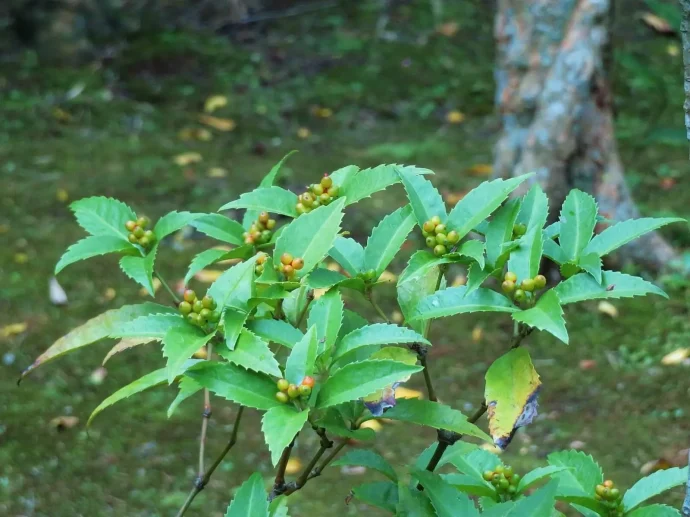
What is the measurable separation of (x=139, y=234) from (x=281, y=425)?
471 millimetres

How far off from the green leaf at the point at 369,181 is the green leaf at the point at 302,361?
273 millimetres

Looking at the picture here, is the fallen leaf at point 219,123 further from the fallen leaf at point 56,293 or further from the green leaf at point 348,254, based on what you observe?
the green leaf at point 348,254

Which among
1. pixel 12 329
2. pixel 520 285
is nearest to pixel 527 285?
pixel 520 285

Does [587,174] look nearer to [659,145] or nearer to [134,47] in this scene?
[659,145]

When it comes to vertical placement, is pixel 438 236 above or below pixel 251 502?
above

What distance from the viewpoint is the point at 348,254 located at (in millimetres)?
1182

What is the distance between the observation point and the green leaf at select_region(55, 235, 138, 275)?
1229mm

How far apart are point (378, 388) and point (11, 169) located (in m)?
4.31

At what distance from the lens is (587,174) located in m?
3.29

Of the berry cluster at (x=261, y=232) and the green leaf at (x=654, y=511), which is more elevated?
the berry cluster at (x=261, y=232)

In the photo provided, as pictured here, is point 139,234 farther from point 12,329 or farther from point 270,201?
point 12,329

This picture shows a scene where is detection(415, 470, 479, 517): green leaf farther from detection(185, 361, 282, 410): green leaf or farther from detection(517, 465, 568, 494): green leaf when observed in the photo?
detection(185, 361, 282, 410): green leaf

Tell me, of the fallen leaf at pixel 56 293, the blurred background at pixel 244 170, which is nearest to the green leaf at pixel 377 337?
the blurred background at pixel 244 170

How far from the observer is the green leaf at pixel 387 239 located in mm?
1143
